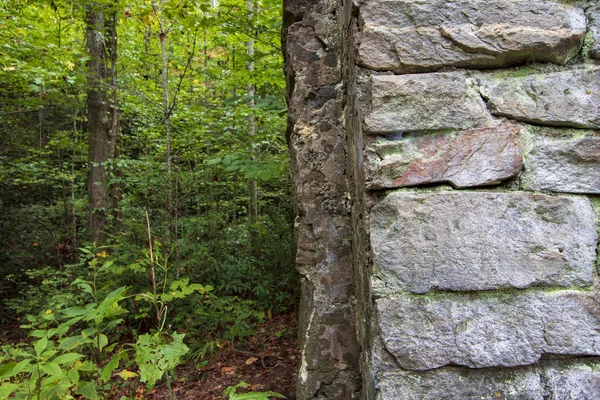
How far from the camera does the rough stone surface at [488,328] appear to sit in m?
0.89

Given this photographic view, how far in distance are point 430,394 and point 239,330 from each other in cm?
333

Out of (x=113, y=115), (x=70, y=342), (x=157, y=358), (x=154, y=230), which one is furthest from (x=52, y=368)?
(x=113, y=115)

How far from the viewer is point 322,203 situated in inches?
59.7

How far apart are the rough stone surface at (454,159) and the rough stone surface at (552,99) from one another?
0.05 metres

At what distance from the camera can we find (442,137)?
0.96m

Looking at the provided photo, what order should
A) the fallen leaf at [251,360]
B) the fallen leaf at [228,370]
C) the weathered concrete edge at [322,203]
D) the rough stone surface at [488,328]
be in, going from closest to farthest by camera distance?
the rough stone surface at [488,328] < the weathered concrete edge at [322,203] < the fallen leaf at [228,370] < the fallen leaf at [251,360]

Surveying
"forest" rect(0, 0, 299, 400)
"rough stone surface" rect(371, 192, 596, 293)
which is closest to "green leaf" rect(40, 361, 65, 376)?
"forest" rect(0, 0, 299, 400)

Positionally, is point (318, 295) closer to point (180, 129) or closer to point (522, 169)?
point (522, 169)

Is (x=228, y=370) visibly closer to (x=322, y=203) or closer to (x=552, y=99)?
Result: (x=322, y=203)

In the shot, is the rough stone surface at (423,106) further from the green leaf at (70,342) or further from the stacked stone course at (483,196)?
the green leaf at (70,342)

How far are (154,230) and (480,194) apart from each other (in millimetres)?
4641

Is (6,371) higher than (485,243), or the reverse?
(485,243)

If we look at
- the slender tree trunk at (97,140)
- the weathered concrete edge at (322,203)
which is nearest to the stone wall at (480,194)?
the weathered concrete edge at (322,203)

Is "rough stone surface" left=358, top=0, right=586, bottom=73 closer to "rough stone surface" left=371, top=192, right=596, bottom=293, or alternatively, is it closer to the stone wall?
the stone wall
